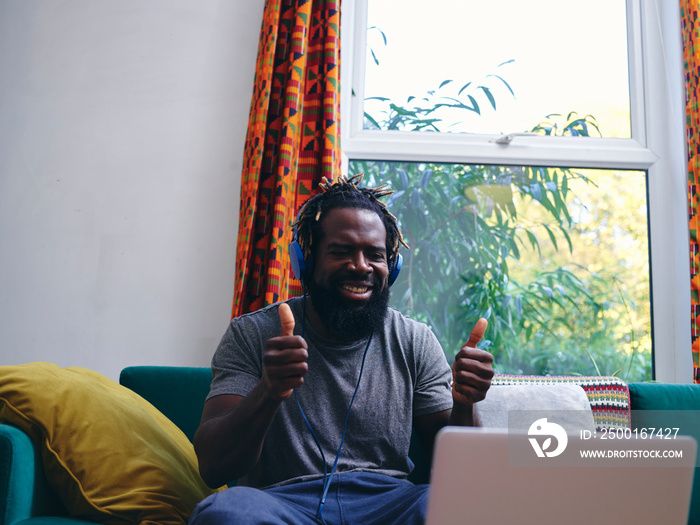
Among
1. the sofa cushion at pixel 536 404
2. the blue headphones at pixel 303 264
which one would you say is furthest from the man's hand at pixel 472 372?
the sofa cushion at pixel 536 404

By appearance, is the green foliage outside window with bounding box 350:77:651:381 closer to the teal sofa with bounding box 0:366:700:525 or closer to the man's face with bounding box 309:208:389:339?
the teal sofa with bounding box 0:366:700:525

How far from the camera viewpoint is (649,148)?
2529 millimetres

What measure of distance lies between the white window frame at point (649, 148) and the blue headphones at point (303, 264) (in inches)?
40.7

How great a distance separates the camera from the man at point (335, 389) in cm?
113

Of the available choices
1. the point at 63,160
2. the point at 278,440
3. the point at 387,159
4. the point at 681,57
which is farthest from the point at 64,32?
the point at 681,57

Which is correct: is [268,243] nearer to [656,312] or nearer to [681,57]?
[656,312]

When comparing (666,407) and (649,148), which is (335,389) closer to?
(666,407)

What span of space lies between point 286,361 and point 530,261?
5.59 ft

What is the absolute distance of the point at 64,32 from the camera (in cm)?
248

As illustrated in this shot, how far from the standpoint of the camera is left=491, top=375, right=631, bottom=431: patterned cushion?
177 centimetres

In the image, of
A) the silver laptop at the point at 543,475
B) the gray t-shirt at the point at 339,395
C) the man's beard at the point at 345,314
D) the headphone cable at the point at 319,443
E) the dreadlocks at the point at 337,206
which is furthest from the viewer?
the dreadlocks at the point at 337,206

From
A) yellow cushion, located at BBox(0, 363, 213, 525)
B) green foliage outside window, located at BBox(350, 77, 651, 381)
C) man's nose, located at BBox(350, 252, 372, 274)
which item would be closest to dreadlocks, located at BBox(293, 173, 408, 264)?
man's nose, located at BBox(350, 252, 372, 274)

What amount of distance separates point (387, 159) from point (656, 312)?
129 cm

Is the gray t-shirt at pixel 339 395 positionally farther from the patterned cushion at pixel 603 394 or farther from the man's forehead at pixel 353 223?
the patterned cushion at pixel 603 394
